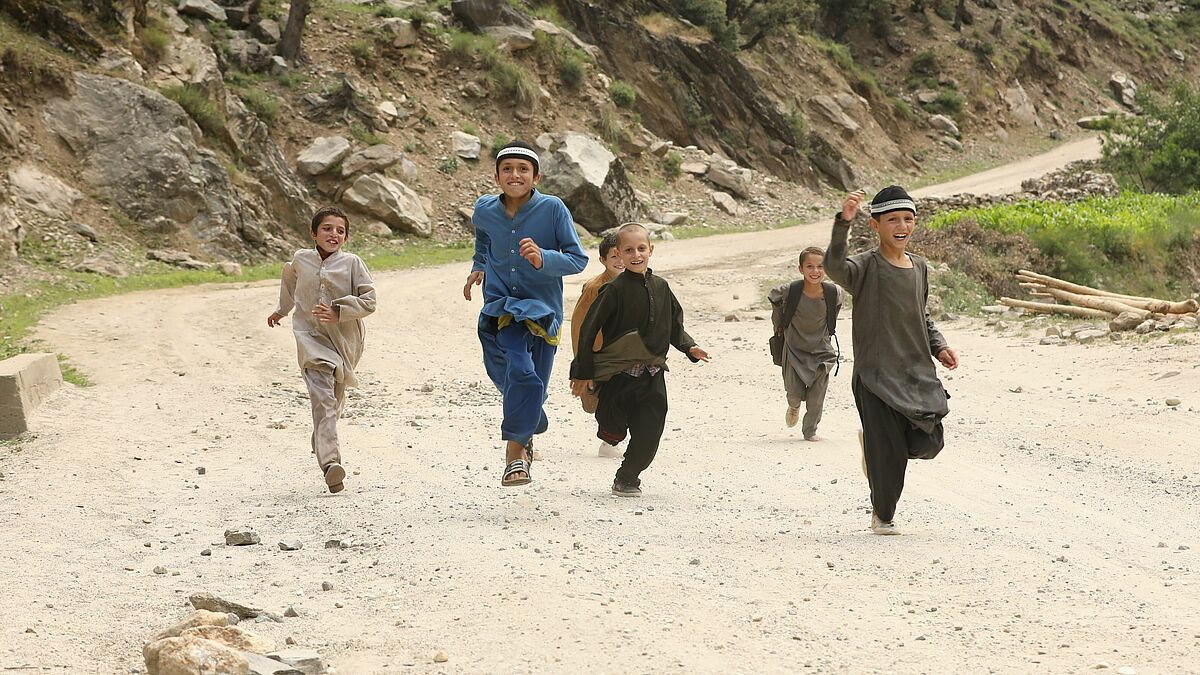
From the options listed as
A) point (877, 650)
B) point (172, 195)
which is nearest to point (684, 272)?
point (172, 195)

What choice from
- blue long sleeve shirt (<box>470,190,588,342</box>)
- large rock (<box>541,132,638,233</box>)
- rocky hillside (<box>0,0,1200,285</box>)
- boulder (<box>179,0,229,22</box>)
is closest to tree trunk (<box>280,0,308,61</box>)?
rocky hillside (<box>0,0,1200,285</box>)

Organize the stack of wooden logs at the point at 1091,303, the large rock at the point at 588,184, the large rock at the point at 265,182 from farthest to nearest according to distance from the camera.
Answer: the large rock at the point at 588,184, the large rock at the point at 265,182, the stack of wooden logs at the point at 1091,303

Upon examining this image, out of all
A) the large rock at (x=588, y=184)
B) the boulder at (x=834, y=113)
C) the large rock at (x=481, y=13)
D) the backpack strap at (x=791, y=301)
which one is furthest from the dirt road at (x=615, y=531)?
the boulder at (x=834, y=113)

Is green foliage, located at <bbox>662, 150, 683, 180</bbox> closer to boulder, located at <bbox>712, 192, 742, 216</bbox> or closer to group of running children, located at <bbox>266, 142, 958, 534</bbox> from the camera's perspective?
boulder, located at <bbox>712, 192, 742, 216</bbox>

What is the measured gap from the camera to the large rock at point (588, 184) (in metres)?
26.5

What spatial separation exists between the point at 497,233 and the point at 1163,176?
27516 mm

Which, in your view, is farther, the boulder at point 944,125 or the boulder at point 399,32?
the boulder at point 944,125

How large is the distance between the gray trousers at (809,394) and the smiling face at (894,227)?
3031 mm

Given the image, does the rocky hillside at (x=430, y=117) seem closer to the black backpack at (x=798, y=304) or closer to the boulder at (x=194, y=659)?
the black backpack at (x=798, y=304)

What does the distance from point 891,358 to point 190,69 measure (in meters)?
21.2

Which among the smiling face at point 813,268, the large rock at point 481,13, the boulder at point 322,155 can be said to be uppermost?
the large rock at point 481,13

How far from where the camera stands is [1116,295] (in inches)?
614

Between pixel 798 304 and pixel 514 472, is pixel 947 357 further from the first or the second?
pixel 798 304

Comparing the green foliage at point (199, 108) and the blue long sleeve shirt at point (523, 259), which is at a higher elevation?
the green foliage at point (199, 108)
